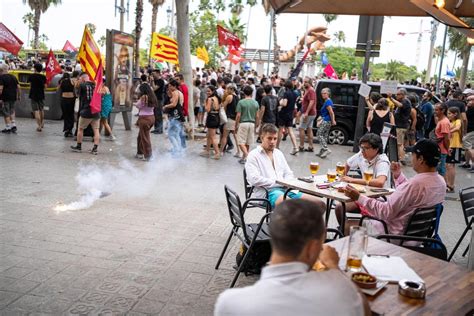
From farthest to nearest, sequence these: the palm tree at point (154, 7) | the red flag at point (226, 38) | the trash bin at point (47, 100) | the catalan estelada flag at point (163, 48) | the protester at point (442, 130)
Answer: the palm tree at point (154, 7) → the red flag at point (226, 38) → the trash bin at point (47, 100) → the catalan estelada flag at point (163, 48) → the protester at point (442, 130)

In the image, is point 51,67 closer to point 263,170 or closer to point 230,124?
point 230,124

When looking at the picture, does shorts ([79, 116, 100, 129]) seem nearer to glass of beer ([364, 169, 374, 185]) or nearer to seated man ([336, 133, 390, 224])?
seated man ([336, 133, 390, 224])

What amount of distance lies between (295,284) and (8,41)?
1603 centimetres

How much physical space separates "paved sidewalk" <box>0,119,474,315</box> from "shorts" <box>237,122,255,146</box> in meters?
0.74

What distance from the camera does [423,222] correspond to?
4.34 metres

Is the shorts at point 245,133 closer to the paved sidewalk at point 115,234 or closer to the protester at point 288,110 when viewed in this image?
the paved sidewalk at point 115,234

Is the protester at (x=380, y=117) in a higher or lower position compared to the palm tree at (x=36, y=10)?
lower

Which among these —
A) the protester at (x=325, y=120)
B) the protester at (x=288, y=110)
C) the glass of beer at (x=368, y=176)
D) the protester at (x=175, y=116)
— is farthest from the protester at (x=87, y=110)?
the glass of beer at (x=368, y=176)

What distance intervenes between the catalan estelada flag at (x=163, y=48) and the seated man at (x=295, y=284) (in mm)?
14237

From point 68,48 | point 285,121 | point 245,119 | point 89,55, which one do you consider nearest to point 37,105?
point 89,55

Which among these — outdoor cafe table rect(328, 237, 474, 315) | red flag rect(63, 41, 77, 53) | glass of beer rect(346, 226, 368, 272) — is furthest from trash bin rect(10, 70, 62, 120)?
red flag rect(63, 41, 77, 53)

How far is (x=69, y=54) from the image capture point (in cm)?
3819

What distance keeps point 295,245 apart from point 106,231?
4557 mm

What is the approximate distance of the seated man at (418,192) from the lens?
432 centimetres
